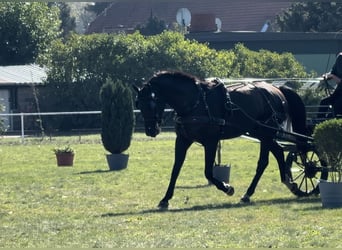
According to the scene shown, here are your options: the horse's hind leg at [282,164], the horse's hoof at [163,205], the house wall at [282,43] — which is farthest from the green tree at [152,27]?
the horse's hoof at [163,205]

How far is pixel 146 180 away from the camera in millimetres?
19922

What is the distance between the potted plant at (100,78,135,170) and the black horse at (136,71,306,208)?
275 inches

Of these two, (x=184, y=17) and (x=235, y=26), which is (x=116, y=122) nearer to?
(x=184, y=17)

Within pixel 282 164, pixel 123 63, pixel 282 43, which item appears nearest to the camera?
pixel 282 164

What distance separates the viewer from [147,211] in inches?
571

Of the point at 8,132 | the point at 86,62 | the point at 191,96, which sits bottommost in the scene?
the point at 8,132

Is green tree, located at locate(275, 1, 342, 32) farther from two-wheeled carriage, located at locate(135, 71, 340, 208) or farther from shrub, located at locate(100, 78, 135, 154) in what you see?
two-wheeled carriage, located at locate(135, 71, 340, 208)

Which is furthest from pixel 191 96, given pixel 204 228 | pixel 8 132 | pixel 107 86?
pixel 8 132

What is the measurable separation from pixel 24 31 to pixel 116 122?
35.2 metres

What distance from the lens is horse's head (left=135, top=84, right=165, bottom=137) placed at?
15.0 meters

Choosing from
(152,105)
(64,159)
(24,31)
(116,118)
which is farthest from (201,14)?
(152,105)

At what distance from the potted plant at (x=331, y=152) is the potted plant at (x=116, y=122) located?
9238 mm

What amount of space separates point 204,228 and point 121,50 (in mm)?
33758

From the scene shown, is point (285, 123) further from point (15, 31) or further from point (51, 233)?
point (15, 31)
